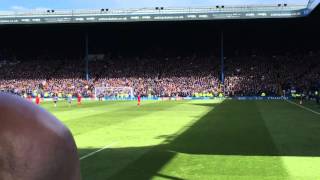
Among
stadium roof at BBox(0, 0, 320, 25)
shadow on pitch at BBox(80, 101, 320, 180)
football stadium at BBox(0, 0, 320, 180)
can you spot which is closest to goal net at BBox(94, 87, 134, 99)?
football stadium at BBox(0, 0, 320, 180)

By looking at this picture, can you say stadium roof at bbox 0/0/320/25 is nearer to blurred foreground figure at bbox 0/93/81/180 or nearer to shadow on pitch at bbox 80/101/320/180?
shadow on pitch at bbox 80/101/320/180

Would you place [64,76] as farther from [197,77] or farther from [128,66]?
[197,77]

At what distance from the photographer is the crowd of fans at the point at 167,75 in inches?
2579

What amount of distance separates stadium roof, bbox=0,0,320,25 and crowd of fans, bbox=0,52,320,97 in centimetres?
805

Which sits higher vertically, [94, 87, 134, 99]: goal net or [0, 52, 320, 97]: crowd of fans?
[0, 52, 320, 97]: crowd of fans

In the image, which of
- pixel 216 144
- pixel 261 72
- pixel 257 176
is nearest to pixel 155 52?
pixel 261 72

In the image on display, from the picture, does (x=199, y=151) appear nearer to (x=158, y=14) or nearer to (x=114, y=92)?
(x=158, y=14)

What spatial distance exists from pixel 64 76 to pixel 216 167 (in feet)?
208

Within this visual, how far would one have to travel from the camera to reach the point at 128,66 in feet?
243

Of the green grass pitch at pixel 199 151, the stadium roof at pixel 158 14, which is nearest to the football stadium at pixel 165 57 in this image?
the stadium roof at pixel 158 14

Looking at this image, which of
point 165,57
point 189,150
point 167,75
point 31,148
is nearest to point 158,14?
point 167,75

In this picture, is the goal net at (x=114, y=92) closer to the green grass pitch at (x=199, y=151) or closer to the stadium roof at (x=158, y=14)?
the stadium roof at (x=158, y=14)

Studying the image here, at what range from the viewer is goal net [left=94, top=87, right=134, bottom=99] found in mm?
67125

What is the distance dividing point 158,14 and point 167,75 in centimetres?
941
